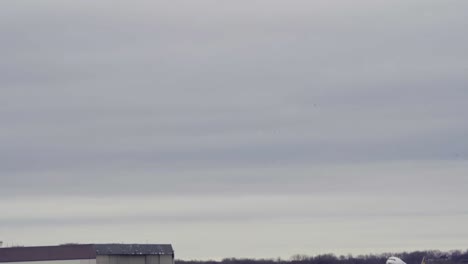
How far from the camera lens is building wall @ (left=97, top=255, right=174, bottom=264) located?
498 feet

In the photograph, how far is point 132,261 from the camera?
15688 cm

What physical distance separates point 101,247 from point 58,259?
26.4 feet

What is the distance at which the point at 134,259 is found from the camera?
6196 inches

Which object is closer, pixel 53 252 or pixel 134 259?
pixel 53 252

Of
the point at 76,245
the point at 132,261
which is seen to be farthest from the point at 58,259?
the point at 132,261

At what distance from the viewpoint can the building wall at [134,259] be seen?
15193 cm

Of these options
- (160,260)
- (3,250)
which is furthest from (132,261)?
(3,250)

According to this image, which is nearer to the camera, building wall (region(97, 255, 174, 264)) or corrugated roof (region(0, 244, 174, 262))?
corrugated roof (region(0, 244, 174, 262))

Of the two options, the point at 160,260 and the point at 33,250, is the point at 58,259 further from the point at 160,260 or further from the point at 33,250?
the point at 160,260

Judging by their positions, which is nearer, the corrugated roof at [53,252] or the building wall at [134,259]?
the corrugated roof at [53,252]

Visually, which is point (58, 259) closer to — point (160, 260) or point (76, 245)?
point (76, 245)

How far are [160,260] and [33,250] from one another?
20876mm

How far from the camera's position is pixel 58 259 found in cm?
14538

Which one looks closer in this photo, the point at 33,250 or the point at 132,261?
the point at 33,250
